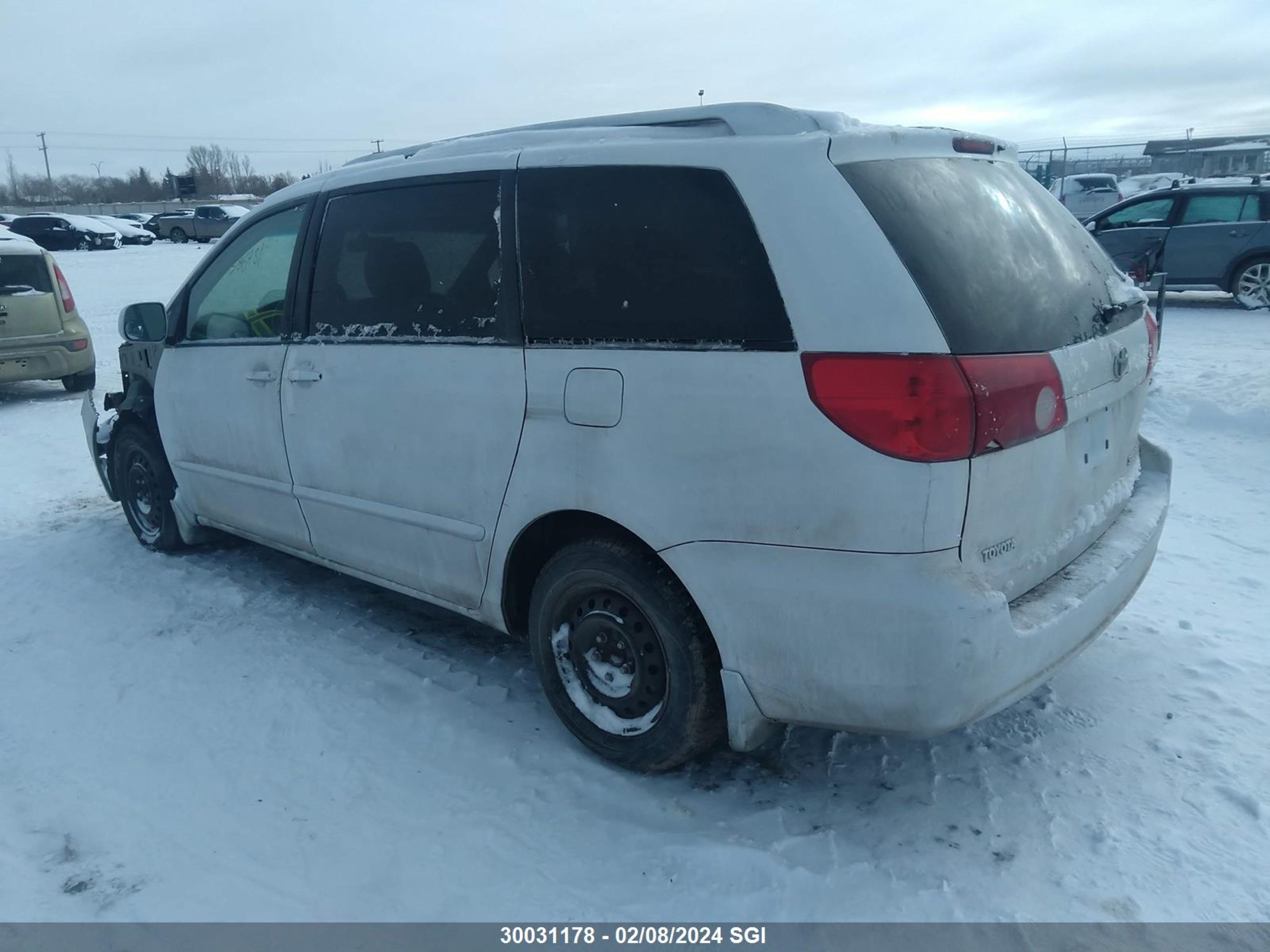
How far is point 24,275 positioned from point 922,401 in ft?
32.7

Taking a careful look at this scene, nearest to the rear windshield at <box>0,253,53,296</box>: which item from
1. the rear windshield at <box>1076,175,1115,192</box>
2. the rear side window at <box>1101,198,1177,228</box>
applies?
the rear side window at <box>1101,198,1177,228</box>

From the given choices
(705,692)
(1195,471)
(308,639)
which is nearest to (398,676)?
(308,639)

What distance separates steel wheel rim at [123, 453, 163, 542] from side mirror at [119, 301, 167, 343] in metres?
0.69

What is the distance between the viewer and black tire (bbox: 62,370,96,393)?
32.7 feet

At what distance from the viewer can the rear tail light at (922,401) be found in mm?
2211

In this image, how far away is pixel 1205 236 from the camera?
12234 millimetres

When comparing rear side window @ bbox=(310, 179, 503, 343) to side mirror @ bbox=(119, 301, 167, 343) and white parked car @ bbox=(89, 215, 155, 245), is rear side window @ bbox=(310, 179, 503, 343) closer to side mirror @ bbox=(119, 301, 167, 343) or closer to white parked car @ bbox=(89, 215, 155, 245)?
side mirror @ bbox=(119, 301, 167, 343)

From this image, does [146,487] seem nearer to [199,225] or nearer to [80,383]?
[80,383]

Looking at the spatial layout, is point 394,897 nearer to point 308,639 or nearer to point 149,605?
point 308,639

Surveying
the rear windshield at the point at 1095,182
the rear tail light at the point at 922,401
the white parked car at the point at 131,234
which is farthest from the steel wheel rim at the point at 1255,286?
the white parked car at the point at 131,234

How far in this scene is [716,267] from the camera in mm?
2549

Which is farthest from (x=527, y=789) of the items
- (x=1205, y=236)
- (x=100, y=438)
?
(x=1205, y=236)

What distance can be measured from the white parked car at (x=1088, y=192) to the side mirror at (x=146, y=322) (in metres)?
24.2

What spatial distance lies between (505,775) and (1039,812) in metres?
1.62
